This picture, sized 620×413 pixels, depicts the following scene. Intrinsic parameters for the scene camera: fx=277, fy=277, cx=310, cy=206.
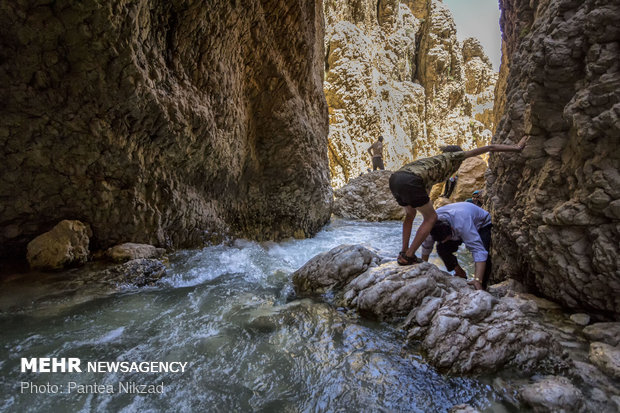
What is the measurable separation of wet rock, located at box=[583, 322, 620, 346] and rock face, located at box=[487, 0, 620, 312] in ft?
0.47

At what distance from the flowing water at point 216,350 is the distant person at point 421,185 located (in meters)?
1.11

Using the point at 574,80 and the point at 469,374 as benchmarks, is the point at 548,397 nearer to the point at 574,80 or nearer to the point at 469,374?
the point at 469,374

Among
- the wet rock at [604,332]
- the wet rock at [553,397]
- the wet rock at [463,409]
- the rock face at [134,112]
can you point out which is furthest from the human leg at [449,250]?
the rock face at [134,112]

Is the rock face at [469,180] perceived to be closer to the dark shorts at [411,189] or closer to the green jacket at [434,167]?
the green jacket at [434,167]

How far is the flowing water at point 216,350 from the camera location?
1.70m

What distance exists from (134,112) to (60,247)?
1.88 meters

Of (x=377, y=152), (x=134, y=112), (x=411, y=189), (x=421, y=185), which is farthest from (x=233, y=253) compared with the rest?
(x=377, y=152)

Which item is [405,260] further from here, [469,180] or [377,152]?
[377,152]

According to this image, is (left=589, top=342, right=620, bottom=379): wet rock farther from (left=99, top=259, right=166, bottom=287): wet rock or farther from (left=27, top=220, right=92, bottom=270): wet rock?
(left=27, top=220, right=92, bottom=270): wet rock

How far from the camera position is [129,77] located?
3084 mm

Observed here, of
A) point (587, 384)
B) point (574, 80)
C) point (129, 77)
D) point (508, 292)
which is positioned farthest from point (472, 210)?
point (129, 77)

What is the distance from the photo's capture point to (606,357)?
181cm

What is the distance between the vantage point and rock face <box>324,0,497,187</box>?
17.7m

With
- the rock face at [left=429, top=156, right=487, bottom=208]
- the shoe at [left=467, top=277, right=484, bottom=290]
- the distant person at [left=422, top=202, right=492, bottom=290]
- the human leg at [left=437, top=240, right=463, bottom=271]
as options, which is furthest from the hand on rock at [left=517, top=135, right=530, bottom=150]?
the rock face at [left=429, top=156, right=487, bottom=208]
